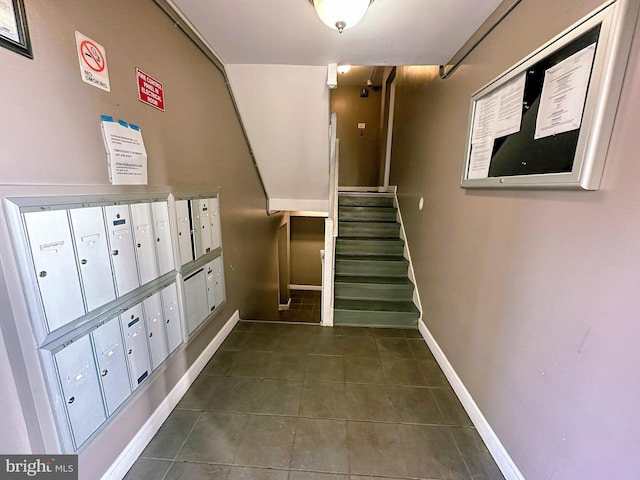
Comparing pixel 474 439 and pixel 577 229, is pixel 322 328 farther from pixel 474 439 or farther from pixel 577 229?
pixel 577 229

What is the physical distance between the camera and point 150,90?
1419 millimetres

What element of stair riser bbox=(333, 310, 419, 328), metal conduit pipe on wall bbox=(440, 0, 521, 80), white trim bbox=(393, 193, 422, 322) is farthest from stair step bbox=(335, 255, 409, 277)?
metal conduit pipe on wall bbox=(440, 0, 521, 80)

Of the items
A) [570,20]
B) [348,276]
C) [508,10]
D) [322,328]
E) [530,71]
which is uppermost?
[508,10]

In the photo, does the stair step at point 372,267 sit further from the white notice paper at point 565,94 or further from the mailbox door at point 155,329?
the white notice paper at point 565,94

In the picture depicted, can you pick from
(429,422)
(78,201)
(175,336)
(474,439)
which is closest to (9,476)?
(175,336)

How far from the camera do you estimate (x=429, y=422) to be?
62.3 inches

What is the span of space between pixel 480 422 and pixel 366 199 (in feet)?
10.1

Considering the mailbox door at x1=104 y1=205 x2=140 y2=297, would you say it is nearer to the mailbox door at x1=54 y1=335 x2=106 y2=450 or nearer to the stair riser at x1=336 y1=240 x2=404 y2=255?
the mailbox door at x1=54 y1=335 x2=106 y2=450

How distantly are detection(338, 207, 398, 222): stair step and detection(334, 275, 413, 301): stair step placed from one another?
112cm

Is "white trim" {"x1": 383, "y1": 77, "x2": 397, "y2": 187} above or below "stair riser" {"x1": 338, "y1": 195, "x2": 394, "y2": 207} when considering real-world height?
above

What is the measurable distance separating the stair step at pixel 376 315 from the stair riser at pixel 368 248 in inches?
30.7

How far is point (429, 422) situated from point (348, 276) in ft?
5.50

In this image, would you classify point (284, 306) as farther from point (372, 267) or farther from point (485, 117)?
point (485, 117)

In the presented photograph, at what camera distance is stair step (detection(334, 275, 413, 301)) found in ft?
9.47
